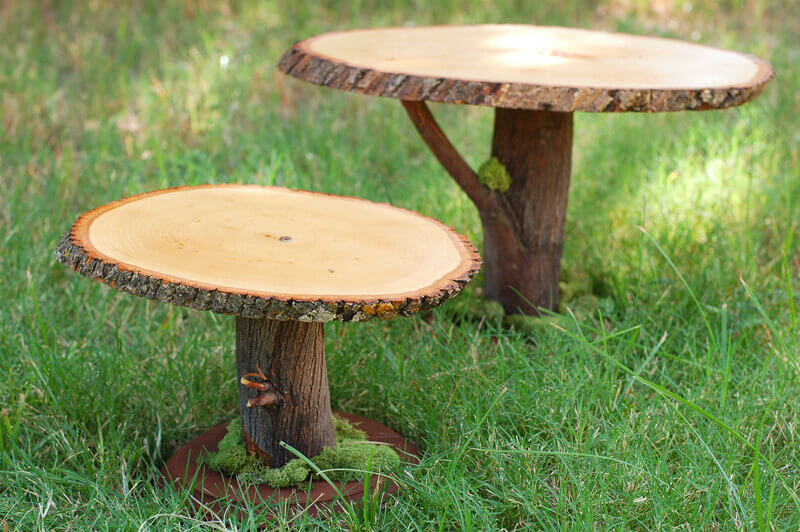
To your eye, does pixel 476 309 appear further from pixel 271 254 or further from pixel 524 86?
pixel 271 254

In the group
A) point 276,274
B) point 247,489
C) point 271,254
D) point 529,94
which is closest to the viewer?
point 276,274

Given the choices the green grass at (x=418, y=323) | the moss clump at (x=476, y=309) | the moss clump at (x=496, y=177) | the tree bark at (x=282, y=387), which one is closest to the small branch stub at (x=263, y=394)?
the tree bark at (x=282, y=387)

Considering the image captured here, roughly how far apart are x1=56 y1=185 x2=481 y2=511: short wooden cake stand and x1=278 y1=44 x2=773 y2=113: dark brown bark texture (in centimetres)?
33

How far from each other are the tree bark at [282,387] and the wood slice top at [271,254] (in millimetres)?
217

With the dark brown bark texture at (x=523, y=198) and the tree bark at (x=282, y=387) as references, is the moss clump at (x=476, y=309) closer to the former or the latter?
the dark brown bark texture at (x=523, y=198)

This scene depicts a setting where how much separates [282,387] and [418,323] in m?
0.91

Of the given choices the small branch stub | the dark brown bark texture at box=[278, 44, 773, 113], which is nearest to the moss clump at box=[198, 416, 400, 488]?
the small branch stub

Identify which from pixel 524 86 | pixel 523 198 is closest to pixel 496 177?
pixel 523 198

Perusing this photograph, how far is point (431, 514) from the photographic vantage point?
1.87 m

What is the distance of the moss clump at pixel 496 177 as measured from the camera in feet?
9.11

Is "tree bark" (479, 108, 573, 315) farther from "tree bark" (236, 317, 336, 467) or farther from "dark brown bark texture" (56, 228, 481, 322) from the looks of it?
"dark brown bark texture" (56, 228, 481, 322)

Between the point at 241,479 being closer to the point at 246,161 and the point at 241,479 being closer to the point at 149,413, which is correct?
the point at 149,413

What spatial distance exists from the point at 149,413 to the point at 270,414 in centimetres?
47

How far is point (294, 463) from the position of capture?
1935mm
